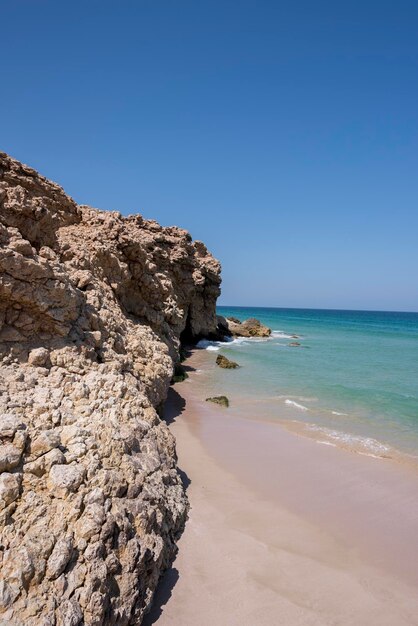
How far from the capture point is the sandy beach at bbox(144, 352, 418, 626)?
5410 millimetres

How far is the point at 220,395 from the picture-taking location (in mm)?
17250

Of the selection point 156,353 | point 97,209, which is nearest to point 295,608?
point 156,353

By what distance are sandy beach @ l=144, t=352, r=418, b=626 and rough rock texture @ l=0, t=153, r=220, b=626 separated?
0.62 meters

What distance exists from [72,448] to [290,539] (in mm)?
4163

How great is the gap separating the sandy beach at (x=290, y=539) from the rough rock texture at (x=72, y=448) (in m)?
0.62

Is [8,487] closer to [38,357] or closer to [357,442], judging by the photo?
[38,357]

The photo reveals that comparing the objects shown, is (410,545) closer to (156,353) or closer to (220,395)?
(156,353)

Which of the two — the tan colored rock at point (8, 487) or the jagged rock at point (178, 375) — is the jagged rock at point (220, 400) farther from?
the tan colored rock at point (8, 487)

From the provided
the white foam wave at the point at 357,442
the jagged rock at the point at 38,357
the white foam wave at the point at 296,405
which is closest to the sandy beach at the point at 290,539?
the white foam wave at the point at 357,442

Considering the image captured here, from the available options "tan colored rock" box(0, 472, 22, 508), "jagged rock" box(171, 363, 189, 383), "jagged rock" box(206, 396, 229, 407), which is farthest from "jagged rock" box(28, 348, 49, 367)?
"jagged rock" box(171, 363, 189, 383)

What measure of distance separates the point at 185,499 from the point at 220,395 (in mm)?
9842

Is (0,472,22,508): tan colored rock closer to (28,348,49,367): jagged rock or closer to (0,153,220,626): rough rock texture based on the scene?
(0,153,220,626): rough rock texture

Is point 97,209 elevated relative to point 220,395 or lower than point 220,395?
elevated

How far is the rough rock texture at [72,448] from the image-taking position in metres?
4.34
